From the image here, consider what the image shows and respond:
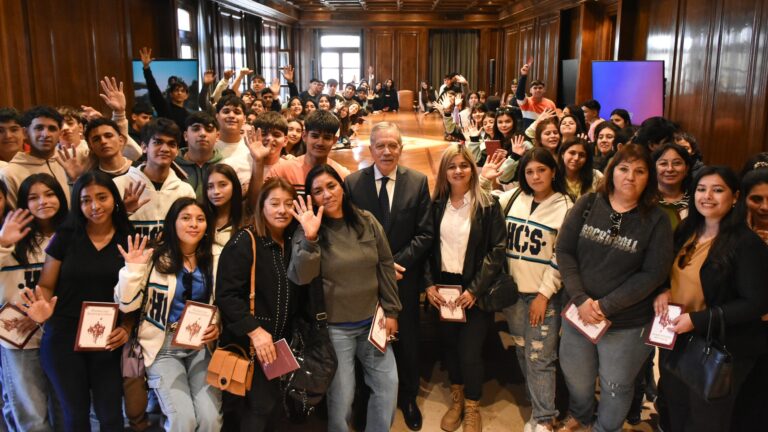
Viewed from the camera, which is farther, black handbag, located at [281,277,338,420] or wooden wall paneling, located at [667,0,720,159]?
wooden wall paneling, located at [667,0,720,159]

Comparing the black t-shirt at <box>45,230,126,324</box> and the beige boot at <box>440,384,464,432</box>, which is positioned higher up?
the black t-shirt at <box>45,230,126,324</box>

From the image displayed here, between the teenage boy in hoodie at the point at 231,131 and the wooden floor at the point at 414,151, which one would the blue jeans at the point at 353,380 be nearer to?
the teenage boy in hoodie at the point at 231,131

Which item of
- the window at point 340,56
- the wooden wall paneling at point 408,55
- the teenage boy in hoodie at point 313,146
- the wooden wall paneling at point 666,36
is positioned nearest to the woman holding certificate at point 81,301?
the teenage boy in hoodie at point 313,146

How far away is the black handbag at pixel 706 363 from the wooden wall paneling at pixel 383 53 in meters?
17.5

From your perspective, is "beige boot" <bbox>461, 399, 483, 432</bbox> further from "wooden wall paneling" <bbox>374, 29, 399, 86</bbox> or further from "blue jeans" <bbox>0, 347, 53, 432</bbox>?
"wooden wall paneling" <bbox>374, 29, 399, 86</bbox>

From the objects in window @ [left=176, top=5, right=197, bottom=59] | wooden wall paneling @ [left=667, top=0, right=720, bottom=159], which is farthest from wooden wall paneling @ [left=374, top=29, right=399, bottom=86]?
wooden wall paneling @ [left=667, top=0, right=720, bottom=159]

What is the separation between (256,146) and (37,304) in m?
1.33

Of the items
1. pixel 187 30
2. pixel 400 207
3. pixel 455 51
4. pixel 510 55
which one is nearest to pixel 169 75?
pixel 187 30

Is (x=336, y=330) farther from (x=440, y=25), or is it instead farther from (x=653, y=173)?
(x=440, y=25)

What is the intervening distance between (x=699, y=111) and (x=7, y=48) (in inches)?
279

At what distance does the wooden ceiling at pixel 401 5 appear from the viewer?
16.1m

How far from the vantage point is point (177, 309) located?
252 cm

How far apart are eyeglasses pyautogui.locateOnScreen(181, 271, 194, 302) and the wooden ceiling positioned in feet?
47.3

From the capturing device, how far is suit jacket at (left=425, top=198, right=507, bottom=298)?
2820 mm
